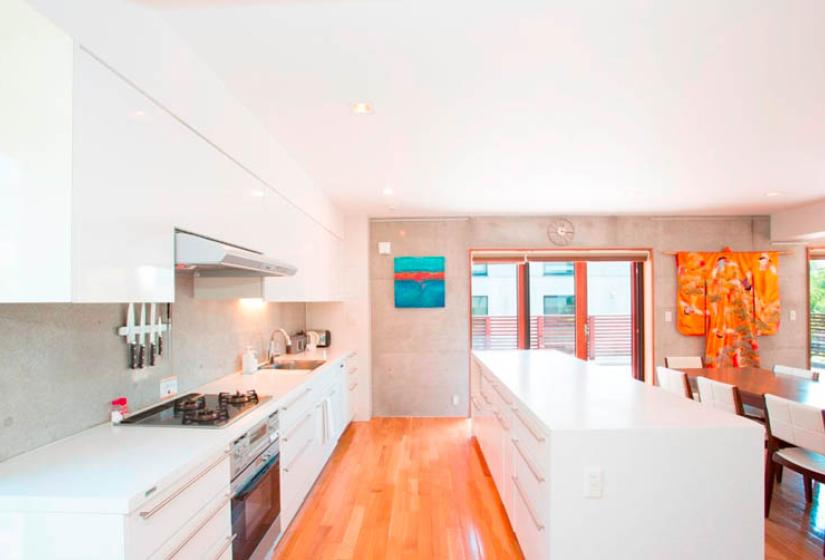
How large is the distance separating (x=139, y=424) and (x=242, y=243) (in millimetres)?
976

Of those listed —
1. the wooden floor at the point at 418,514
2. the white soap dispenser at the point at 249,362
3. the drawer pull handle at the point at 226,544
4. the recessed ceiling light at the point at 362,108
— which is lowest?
the wooden floor at the point at 418,514

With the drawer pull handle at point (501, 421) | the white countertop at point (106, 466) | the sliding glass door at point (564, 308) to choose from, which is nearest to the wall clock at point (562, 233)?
the sliding glass door at point (564, 308)

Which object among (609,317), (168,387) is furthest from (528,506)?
(609,317)

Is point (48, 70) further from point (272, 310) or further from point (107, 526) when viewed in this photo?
point (272, 310)

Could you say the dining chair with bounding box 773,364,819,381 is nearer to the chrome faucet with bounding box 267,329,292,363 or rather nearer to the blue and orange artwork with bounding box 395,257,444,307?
the blue and orange artwork with bounding box 395,257,444,307

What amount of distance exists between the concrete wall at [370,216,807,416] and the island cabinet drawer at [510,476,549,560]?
2.65 m

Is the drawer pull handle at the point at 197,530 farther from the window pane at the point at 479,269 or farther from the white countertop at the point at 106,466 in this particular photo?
the window pane at the point at 479,269

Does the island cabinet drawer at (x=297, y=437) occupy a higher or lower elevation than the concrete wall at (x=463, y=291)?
lower

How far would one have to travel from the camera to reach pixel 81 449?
1.50m

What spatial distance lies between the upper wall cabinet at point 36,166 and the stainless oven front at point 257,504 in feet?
3.75

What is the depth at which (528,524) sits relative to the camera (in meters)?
2.01

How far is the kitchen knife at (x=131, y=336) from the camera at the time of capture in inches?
75.9

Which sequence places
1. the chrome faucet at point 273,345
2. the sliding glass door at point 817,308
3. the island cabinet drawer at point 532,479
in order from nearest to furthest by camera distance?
the island cabinet drawer at point 532,479 < the chrome faucet at point 273,345 < the sliding glass door at point 817,308

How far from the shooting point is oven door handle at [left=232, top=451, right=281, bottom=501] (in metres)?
1.80
